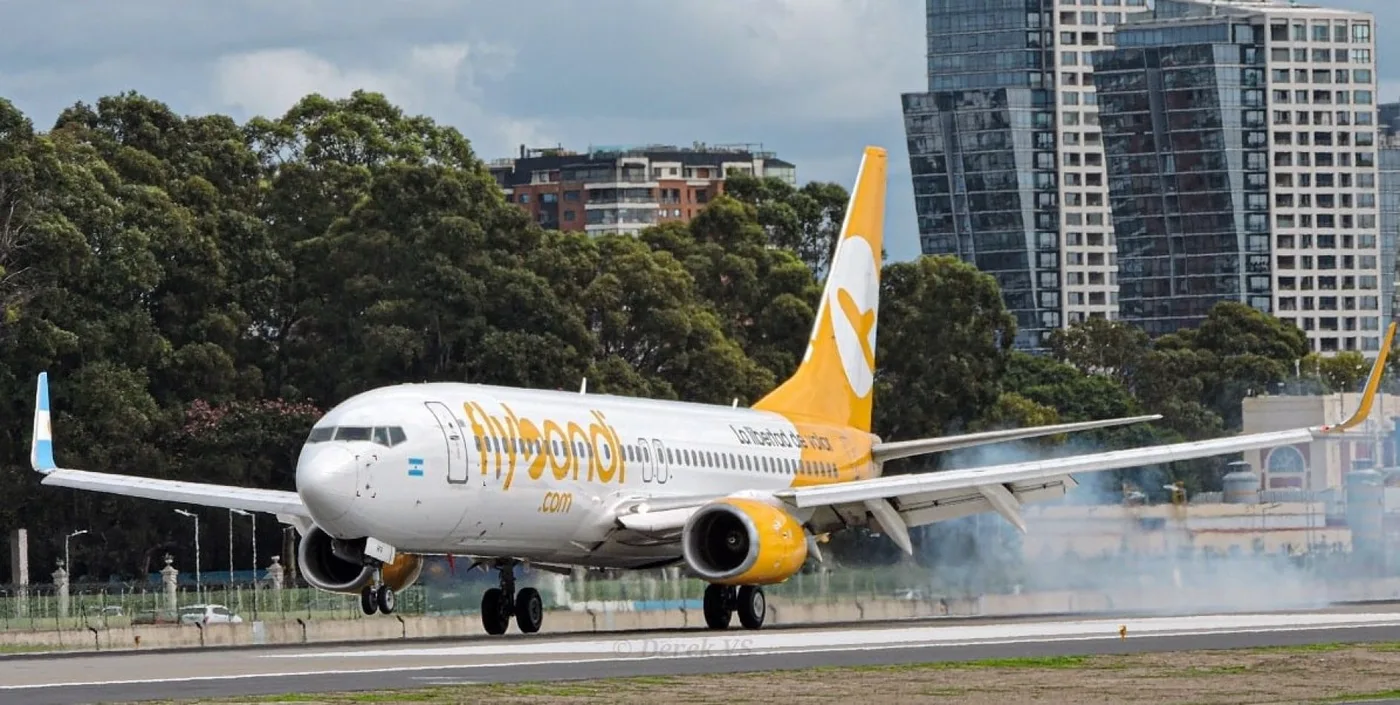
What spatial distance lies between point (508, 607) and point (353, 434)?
5.63m

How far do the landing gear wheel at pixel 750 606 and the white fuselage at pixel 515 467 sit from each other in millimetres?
1586

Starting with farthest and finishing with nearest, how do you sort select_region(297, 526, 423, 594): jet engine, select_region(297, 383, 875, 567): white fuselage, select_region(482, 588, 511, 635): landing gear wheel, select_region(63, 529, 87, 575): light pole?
select_region(63, 529, 87, 575): light pole → select_region(482, 588, 511, 635): landing gear wheel → select_region(297, 526, 423, 594): jet engine → select_region(297, 383, 875, 567): white fuselage

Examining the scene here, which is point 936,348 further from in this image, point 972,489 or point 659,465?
point 659,465

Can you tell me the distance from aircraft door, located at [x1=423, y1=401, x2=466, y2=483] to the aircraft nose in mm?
1696

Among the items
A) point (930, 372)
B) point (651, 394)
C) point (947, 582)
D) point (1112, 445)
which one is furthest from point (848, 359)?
point (1112, 445)

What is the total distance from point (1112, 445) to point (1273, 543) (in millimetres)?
51917

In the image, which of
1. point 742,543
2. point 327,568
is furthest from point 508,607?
point 742,543

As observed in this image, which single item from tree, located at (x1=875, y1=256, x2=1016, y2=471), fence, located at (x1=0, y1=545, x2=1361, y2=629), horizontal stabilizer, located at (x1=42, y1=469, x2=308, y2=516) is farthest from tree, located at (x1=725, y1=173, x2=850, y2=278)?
horizontal stabilizer, located at (x1=42, y1=469, x2=308, y2=516)

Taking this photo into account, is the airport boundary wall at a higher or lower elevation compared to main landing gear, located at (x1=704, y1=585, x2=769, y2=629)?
lower

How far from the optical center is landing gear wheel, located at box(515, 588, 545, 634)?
42344 millimetres

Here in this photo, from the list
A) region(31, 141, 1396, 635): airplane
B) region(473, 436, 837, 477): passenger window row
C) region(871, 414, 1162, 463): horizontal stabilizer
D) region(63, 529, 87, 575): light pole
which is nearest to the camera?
region(31, 141, 1396, 635): airplane

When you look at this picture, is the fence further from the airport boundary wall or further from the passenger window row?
the passenger window row

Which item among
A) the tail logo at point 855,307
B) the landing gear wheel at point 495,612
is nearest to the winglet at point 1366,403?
the tail logo at point 855,307

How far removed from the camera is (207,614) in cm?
5425
